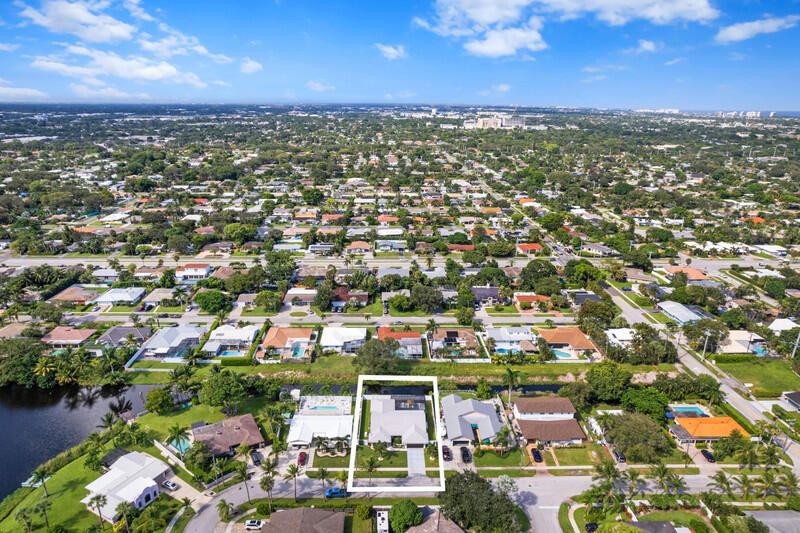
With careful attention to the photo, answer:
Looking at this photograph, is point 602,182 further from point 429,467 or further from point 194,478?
point 194,478

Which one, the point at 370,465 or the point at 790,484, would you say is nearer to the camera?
the point at 790,484

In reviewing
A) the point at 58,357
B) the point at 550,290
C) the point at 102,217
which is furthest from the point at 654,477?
the point at 102,217

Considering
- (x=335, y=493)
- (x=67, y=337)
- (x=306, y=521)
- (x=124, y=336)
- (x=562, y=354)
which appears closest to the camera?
(x=306, y=521)

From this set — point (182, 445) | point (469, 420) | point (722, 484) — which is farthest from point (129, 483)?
point (722, 484)

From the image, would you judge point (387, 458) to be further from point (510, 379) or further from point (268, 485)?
point (510, 379)

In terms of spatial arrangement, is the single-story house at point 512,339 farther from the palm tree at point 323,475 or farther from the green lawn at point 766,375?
the palm tree at point 323,475

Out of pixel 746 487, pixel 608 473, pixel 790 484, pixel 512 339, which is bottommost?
pixel 512 339

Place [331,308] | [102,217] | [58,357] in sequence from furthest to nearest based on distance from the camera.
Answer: [102,217], [331,308], [58,357]
